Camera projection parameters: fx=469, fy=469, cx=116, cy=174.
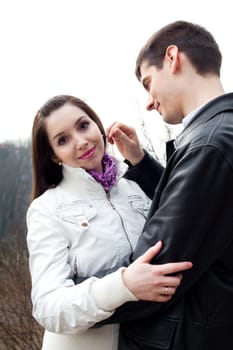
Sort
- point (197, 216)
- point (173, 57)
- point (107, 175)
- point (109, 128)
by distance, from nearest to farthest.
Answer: point (197, 216) → point (173, 57) → point (107, 175) → point (109, 128)

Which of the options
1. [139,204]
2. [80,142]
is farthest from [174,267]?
[80,142]

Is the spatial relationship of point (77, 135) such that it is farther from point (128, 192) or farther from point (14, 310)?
point (14, 310)

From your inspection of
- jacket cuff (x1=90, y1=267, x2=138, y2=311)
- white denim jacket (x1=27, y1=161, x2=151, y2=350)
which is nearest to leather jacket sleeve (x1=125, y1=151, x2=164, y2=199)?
white denim jacket (x1=27, y1=161, x2=151, y2=350)

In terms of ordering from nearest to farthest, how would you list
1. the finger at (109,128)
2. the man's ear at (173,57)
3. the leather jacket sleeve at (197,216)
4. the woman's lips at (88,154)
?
the leather jacket sleeve at (197,216)
the man's ear at (173,57)
the woman's lips at (88,154)
the finger at (109,128)

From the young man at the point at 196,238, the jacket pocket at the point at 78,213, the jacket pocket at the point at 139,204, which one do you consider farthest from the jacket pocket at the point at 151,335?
the jacket pocket at the point at 139,204

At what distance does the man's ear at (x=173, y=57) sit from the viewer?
5.28 ft

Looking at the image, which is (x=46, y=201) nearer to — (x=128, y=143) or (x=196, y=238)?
(x=128, y=143)

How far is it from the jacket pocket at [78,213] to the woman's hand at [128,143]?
40cm

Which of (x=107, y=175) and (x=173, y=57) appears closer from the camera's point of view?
(x=173, y=57)

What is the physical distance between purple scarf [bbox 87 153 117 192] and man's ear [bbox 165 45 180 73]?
1.62 ft

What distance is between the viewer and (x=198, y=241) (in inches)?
51.8

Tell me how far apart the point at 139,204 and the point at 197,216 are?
0.58 meters

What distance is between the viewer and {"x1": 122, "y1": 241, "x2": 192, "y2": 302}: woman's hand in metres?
1.32

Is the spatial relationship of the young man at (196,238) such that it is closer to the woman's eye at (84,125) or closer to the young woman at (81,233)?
the young woman at (81,233)
